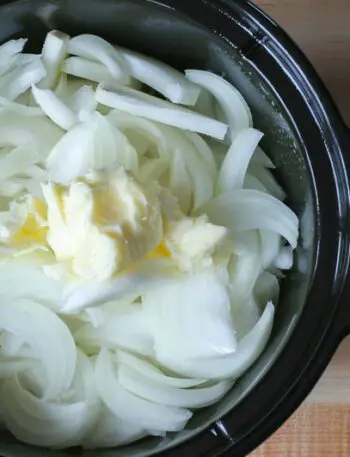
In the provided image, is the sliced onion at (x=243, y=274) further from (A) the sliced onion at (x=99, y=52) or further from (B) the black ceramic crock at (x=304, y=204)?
(A) the sliced onion at (x=99, y=52)

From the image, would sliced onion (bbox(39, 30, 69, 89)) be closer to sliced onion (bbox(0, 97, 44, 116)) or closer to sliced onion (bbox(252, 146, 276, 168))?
sliced onion (bbox(0, 97, 44, 116))

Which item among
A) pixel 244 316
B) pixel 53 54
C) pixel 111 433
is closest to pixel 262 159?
pixel 244 316

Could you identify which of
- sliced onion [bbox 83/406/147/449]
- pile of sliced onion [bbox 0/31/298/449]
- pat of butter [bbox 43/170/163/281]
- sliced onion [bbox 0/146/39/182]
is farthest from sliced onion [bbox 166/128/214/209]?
sliced onion [bbox 83/406/147/449]

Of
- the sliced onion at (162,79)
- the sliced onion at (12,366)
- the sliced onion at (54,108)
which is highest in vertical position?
the sliced onion at (162,79)

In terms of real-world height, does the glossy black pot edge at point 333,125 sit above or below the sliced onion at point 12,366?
above

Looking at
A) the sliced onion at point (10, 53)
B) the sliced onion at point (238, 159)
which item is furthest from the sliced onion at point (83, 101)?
the sliced onion at point (238, 159)

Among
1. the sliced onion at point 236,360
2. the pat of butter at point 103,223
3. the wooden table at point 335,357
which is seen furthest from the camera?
the wooden table at point 335,357

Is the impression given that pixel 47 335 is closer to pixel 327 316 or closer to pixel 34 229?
pixel 34 229
